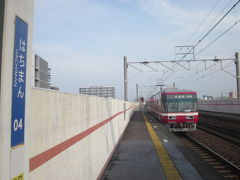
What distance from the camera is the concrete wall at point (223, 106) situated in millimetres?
25531

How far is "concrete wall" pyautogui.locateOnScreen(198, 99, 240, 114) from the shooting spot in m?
25.5

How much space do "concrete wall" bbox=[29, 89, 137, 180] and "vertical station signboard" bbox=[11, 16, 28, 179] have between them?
1.84 ft

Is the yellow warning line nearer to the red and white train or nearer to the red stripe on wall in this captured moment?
the red stripe on wall

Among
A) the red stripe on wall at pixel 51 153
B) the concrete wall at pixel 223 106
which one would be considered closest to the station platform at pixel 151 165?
the red stripe on wall at pixel 51 153

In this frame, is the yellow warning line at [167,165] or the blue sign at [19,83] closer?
the blue sign at [19,83]

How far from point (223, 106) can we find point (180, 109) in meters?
14.2

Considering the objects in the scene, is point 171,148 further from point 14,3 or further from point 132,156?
point 14,3

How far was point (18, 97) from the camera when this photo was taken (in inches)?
73.7

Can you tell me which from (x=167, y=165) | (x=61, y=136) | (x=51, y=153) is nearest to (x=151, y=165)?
(x=167, y=165)

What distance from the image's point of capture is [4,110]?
1.68 metres

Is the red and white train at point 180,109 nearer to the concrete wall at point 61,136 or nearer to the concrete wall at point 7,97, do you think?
the concrete wall at point 61,136

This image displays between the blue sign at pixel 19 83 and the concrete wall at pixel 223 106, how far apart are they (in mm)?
25707

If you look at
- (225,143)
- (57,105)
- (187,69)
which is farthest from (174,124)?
(57,105)

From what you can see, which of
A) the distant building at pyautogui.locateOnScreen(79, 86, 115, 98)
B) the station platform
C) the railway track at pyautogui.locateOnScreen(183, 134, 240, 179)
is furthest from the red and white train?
the station platform
